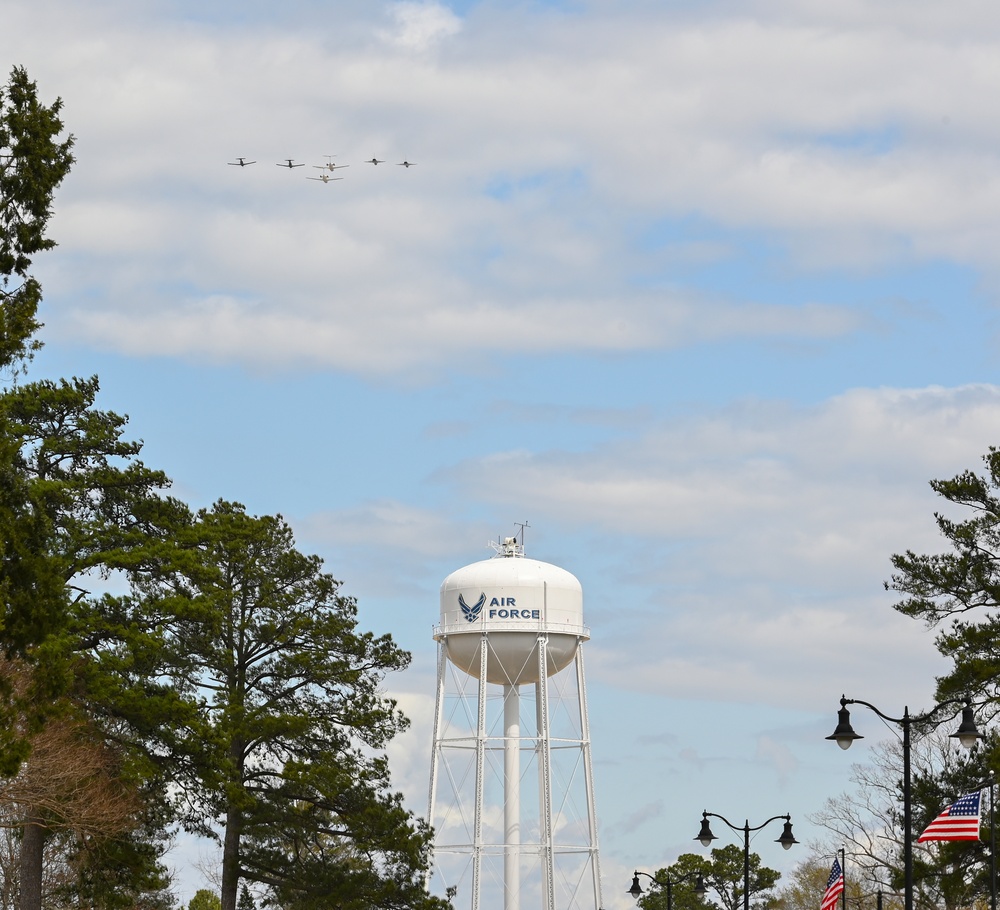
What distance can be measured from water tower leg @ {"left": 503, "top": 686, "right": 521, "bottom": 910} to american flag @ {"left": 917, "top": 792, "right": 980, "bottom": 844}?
30.6 metres

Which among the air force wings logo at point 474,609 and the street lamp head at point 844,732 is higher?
the air force wings logo at point 474,609

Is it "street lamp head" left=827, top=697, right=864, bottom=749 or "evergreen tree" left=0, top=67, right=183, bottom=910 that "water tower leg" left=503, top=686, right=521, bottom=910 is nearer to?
"evergreen tree" left=0, top=67, right=183, bottom=910

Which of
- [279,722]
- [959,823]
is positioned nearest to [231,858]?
[279,722]

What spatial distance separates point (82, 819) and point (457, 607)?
26967mm

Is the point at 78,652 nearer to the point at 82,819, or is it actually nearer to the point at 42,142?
the point at 82,819

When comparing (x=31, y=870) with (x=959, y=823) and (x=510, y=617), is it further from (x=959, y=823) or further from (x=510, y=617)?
(x=510, y=617)

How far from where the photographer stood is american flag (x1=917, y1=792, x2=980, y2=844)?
3388cm

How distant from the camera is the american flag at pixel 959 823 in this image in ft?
111

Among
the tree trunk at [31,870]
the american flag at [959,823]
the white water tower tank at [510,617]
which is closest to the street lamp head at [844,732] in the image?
the american flag at [959,823]

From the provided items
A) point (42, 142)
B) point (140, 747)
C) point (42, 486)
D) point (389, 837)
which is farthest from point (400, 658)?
point (42, 142)

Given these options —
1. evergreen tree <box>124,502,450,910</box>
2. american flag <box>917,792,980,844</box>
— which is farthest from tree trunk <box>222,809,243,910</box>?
american flag <box>917,792,980,844</box>

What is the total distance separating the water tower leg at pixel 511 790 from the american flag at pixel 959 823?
30648 mm

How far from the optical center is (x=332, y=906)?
45.5 metres

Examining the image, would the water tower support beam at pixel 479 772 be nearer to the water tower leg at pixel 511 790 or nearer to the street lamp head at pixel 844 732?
the water tower leg at pixel 511 790
